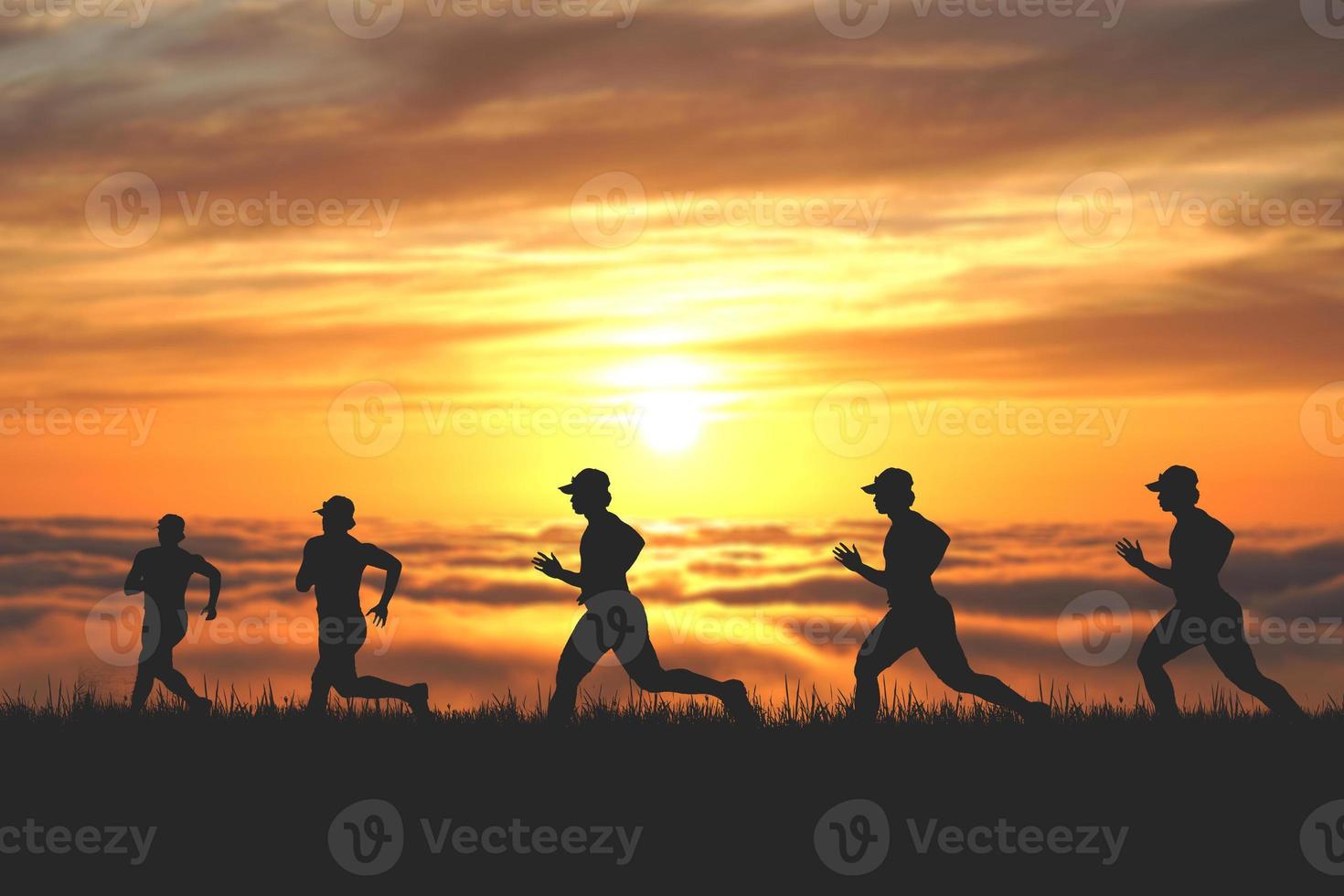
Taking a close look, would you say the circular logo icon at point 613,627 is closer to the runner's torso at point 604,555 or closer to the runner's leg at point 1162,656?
the runner's torso at point 604,555

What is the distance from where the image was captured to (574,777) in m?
11.7

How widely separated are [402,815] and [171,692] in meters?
4.43

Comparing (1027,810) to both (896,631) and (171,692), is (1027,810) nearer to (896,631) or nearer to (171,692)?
(896,631)

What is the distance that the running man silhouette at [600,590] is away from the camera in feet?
41.0

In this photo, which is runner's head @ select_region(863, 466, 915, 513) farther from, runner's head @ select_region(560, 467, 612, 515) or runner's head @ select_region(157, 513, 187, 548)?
runner's head @ select_region(157, 513, 187, 548)

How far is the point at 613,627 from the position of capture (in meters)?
12.5

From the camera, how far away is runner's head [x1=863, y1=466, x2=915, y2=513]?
1265cm

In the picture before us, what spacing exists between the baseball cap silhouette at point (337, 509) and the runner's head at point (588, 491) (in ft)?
6.95

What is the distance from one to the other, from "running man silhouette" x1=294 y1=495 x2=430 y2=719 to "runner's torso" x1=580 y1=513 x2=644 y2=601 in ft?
6.63

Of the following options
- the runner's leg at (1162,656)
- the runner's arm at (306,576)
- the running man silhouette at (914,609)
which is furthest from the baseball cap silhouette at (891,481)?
the runner's arm at (306,576)

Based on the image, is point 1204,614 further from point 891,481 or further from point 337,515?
point 337,515

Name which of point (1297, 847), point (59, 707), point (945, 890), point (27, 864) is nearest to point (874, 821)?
point (945, 890)

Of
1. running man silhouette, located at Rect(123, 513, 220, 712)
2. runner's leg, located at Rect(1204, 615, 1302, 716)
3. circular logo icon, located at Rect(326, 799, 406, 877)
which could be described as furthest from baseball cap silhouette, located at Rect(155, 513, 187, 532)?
runner's leg, located at Rect(1204, 615, 1302, 716)

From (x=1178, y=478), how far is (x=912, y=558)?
2433mm
